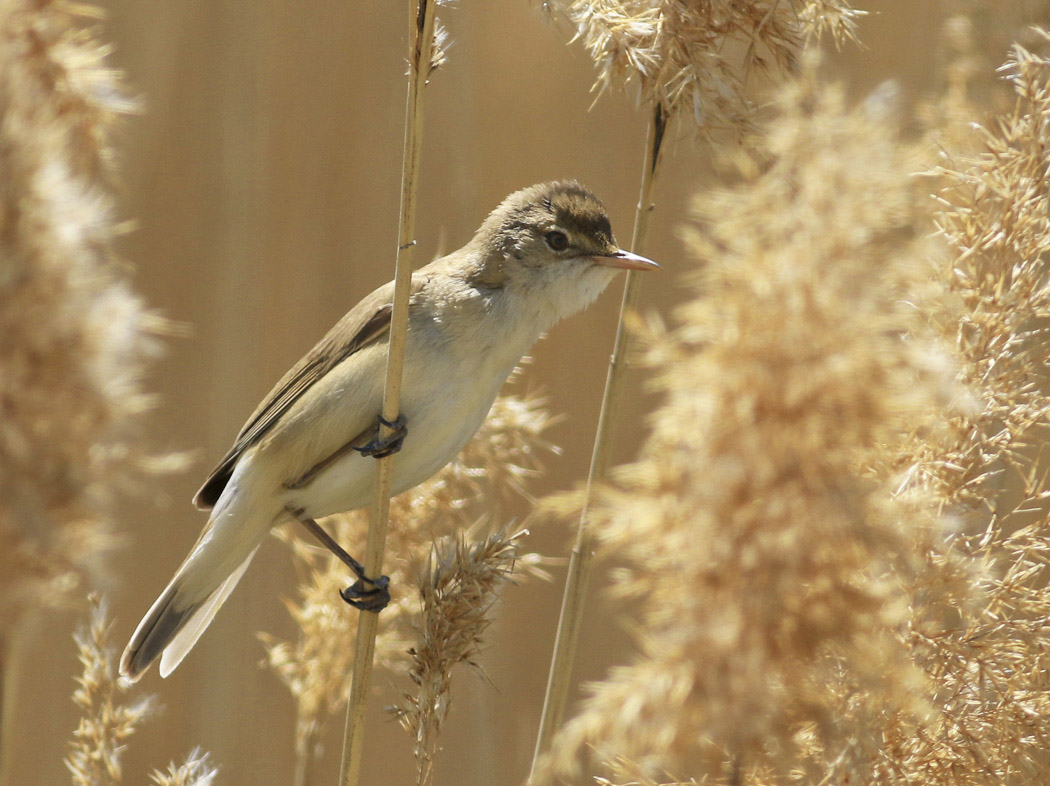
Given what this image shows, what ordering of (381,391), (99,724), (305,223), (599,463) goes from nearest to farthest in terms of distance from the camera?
(99,724)
(599,463)
(381,391)
(305,223)

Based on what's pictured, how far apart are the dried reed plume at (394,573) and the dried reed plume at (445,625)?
0.25 metres

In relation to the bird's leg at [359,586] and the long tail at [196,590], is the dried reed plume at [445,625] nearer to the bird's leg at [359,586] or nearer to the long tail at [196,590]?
the bird's leg at [359,586]

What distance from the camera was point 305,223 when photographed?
3.11 m

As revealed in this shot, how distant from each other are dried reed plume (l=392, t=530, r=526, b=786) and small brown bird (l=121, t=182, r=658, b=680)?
44cm

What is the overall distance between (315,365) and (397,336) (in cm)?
78

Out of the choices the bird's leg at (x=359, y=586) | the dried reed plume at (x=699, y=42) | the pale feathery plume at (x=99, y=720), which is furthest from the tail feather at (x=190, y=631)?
the dried reed plume at (x=699, y=42)

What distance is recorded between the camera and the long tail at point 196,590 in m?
1.96

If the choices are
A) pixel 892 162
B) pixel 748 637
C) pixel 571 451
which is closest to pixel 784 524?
pixel 748 637

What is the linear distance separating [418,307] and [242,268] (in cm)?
129

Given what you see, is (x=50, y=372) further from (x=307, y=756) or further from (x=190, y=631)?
(x=190, y=631)

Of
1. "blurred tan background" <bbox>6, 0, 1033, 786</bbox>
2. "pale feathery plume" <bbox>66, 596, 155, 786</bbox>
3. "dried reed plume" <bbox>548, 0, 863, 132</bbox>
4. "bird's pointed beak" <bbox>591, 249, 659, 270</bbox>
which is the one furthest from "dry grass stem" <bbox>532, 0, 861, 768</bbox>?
"blurred tan background" <bbox>6, 0, 1033, 786</bbox>

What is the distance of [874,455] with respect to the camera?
1052 millimetres

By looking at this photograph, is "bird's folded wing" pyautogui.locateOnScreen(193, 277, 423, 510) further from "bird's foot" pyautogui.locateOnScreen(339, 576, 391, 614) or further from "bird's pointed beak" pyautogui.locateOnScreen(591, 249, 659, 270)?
"bird's foot" pyautogui.locateOnScreen(339, 576, 391, 614)

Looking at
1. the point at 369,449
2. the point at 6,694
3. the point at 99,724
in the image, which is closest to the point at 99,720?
the point at 99,724
